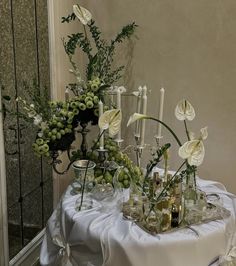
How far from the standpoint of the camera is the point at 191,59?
240cm

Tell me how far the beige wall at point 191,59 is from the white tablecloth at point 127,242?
36.5 inches

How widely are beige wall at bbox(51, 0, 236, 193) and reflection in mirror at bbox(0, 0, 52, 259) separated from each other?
0.26 m

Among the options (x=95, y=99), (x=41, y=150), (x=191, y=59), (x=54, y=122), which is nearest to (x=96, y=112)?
(x=95, y=99)

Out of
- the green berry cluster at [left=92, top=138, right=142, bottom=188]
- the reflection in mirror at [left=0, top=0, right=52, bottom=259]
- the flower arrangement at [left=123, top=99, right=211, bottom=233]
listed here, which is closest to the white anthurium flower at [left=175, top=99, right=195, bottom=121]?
the flower arrangement at [left=123, top=99, right=211, bottom=233]

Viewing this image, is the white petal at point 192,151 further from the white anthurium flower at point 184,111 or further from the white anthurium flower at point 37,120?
the white anthurium flower at point 37,120

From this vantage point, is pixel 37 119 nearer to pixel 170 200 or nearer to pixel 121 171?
pixel 121 171

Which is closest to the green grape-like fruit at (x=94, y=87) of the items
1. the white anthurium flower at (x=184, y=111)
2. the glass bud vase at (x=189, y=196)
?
the white anthurium flower at (x=184, y=111)

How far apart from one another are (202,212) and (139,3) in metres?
1.52

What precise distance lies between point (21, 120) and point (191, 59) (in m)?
1.15

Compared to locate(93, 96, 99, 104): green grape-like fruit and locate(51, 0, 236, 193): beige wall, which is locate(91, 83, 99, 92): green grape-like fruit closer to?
locate(93, 96, 99, 104): green grape-like fruit

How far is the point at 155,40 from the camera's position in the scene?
245cm

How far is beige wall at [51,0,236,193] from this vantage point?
2.33 m

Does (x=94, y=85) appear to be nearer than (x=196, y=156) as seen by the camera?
No

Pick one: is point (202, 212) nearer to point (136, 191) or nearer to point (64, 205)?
point (136, 191)
